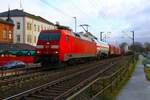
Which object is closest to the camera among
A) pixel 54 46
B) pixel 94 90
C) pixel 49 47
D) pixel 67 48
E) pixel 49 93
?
pixel 94 90

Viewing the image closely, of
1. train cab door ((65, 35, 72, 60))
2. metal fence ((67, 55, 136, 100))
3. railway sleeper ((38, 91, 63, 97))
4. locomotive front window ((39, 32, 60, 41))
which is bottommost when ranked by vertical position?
railway sleeper ((38, 91, 63, 97))

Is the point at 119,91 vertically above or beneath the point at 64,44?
beneath

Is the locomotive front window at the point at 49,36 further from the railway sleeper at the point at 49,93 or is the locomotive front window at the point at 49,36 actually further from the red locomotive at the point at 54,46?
the railway sleeper at the point at 49,93

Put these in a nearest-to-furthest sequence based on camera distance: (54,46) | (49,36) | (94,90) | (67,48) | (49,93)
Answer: (94,90), (49,93), (54,46), (49,36), (67,48)

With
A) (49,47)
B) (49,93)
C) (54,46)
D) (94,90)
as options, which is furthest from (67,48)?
(94,90)

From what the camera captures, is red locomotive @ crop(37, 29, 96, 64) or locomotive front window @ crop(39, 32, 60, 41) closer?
red locomotive @ crop(37, 29, 96, 64)

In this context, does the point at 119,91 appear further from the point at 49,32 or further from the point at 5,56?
the point at 5,56

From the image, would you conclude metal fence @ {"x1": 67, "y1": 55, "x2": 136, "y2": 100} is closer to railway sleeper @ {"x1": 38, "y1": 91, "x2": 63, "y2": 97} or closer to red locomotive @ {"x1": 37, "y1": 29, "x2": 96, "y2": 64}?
railway sleeper @ {"x1": 38, "y1": 91, "x2": 63, "y2": 97}

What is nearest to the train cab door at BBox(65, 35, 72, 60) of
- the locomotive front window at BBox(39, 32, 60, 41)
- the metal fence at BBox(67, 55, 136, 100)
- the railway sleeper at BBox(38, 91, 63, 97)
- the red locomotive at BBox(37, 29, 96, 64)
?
the red locomotive at BBox(37, 29, 96, 64)

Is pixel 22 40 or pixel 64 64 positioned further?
pixel 22 40

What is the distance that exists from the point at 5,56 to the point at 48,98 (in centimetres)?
3934

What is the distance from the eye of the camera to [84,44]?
39.8 meters

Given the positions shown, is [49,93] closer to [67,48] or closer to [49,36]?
[49,36]

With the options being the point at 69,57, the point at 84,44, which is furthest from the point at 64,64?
the point at 84,44
